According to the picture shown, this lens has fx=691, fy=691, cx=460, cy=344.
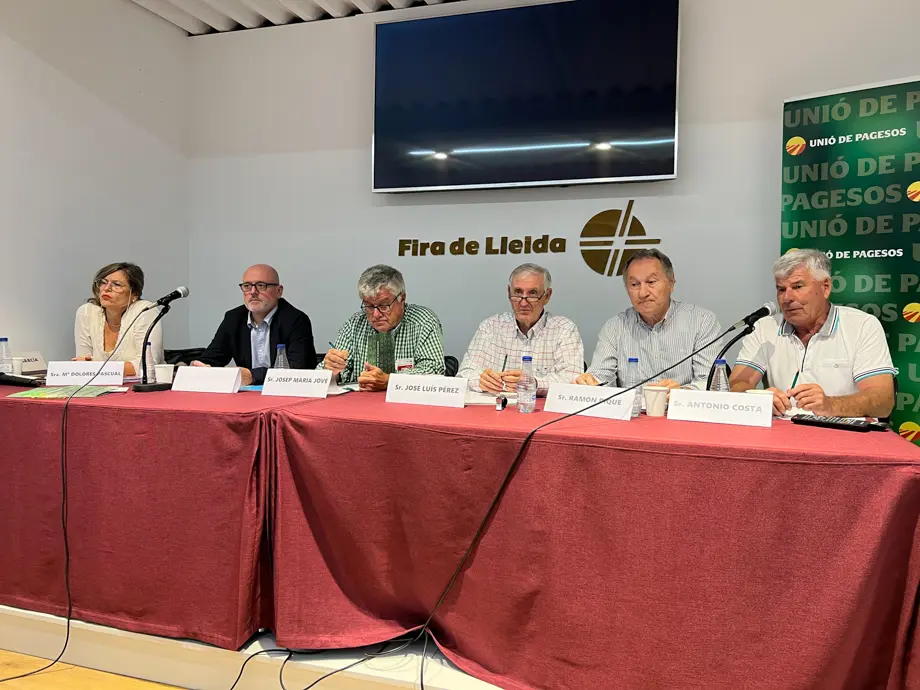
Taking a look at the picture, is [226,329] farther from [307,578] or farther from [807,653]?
[807,653]

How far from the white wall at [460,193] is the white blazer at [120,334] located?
1.21 metres

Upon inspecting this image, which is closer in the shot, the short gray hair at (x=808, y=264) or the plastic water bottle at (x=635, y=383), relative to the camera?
the plastic water bottle at (x=635, y=383)

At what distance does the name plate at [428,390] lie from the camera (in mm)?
2072

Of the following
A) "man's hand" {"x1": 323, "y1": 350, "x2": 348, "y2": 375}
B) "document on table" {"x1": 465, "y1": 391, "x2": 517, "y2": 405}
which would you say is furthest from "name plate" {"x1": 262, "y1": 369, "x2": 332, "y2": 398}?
"document on table" {"x1": 465, "y1": 391, "x2": 517, "y2": 405}

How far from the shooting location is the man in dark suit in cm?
335

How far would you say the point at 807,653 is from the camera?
144 centimetres

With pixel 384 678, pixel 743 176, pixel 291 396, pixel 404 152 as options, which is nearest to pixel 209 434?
pixel 291 396

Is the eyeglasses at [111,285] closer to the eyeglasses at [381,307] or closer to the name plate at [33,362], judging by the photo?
the name plate at [33,362]

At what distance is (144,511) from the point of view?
2.01 meters

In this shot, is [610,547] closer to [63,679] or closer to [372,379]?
[372,379]

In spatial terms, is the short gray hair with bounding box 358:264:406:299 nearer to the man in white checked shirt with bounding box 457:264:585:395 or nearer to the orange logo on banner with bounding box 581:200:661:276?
the man in white checked shirt with bounding box 457:264:585:395

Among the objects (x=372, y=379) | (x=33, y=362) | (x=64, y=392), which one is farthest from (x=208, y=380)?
(x=33, y=362)

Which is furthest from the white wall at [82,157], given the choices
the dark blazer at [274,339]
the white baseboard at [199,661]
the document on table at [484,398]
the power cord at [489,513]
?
the power cord at [489,513]

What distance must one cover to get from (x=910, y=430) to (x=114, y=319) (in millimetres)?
3762
